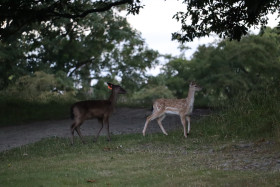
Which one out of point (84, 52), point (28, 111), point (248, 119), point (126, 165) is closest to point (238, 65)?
point (84, 52)

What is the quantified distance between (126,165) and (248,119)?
5889mm

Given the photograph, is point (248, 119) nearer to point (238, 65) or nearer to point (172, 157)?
point (172, 157)

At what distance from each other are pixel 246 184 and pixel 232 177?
57 cm

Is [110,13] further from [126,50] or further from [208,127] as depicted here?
[208,127]

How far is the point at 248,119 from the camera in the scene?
563 inches

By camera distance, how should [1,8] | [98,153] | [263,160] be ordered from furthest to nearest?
[1,8], [98,153], [263,160]

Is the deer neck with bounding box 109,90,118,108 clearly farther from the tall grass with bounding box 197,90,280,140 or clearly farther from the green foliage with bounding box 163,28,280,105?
the green foliage with bounding box 163,28,280,105

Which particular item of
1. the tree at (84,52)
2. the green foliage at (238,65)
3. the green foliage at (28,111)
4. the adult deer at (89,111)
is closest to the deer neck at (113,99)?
the adult deer at (89,111)

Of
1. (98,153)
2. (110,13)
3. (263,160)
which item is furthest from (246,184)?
(110,13)

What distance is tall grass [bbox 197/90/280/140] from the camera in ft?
42.5

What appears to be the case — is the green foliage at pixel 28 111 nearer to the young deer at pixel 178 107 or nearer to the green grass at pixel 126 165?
the green grass at pixel 126 165

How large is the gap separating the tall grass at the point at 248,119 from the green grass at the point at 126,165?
1019 millimetres

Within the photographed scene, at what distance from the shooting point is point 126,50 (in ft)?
115

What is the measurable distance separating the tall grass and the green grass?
3.34 feet
